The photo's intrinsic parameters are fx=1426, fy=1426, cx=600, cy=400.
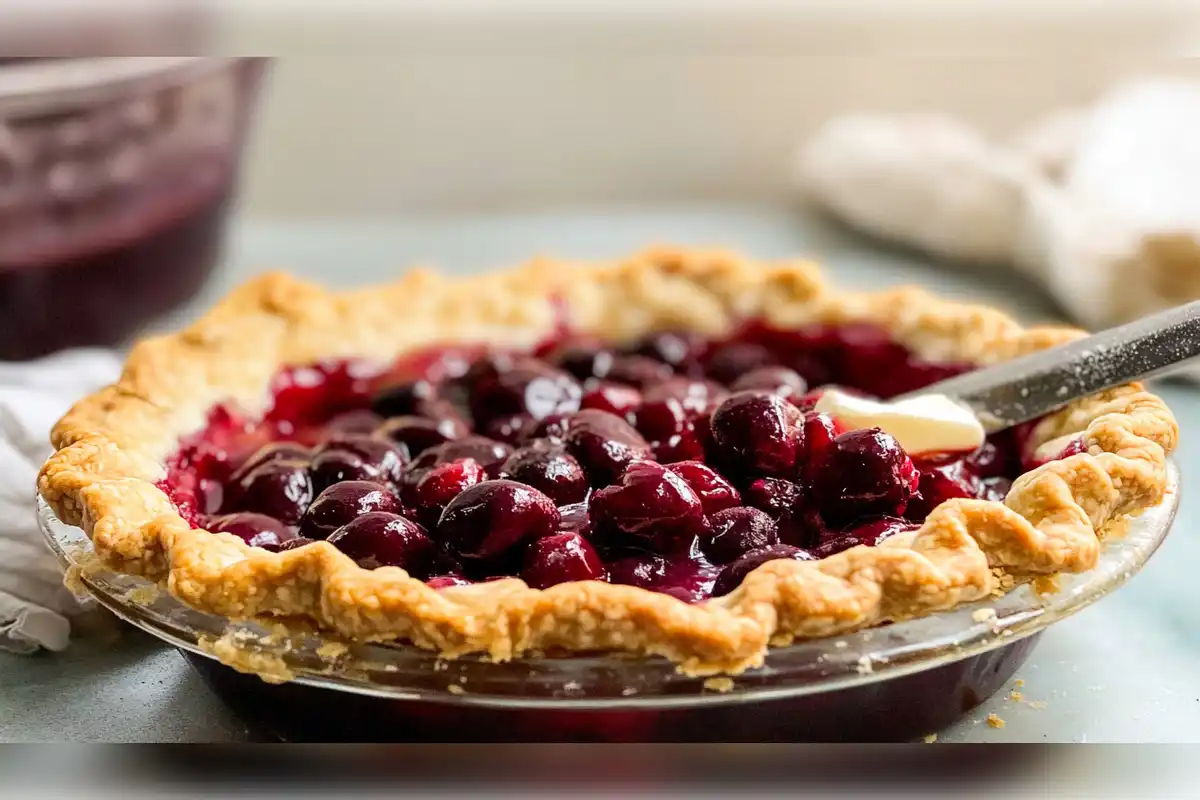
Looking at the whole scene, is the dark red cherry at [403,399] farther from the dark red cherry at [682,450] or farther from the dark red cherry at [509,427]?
the dark red cherry at [682,450]

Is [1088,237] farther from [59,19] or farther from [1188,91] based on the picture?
[59,19]

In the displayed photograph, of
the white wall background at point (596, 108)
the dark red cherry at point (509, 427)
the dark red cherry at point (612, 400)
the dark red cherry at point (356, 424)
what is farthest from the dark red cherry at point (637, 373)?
the white wall background at point (596, 108)

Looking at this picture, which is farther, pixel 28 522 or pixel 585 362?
pixel 585 362

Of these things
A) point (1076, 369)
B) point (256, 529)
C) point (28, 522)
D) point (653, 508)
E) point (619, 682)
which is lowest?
point (28, 522)

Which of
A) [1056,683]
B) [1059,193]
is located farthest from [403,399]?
[1059,193]

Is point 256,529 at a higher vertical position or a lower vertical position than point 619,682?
lower

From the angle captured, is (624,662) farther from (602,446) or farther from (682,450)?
(682,450)
